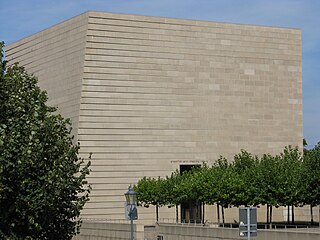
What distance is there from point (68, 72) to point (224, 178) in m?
29.1

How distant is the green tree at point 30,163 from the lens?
969 inches

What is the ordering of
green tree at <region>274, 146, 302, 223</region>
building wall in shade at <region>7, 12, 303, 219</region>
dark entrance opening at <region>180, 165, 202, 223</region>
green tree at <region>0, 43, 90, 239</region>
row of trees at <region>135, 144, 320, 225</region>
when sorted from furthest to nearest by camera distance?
1. dark entrance opening at <region>180, 165, 202, 223</region>
2. building wall in shade at <region>7, 12, 303, 219</region>
3. row of trees at <region>135, 144, 320, 225</region>
4. green tree at <region>274, 146, 302, 223</region>
5. green tree at <region>0, 43, 90, 239</region>

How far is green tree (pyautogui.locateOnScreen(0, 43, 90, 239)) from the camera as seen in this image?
24625 mm

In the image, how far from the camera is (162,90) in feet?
293

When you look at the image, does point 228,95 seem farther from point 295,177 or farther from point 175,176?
point 295,177

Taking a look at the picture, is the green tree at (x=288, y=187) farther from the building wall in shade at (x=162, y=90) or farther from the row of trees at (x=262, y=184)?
the building wall in shade at (x=162, y=90)

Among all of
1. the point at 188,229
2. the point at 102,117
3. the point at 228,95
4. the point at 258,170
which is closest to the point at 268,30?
the point at 228,95

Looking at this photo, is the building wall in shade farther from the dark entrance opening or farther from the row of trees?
the row of trees

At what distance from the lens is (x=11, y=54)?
4126 inches

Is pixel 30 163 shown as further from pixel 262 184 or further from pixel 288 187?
pixel 288 187

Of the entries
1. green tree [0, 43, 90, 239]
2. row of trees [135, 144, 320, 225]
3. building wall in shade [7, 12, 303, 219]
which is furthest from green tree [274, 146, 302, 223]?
green tree [0, 43, 90, 239]

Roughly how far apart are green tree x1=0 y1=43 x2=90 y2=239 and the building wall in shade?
57.1 meters

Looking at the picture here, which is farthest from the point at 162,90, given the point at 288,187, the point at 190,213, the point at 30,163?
the point at 30,163

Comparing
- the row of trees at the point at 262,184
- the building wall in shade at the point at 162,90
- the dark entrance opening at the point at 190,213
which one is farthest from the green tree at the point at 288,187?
the building wall in shade at the point at 162,90
